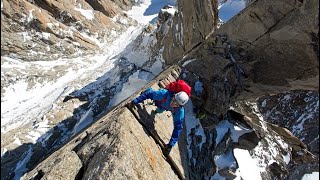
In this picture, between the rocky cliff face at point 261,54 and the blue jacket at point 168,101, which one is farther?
the rocky cliff face at point 261,54

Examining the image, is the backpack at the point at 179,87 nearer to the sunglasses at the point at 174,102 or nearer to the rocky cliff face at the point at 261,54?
the sunglasses at the point at 174,102

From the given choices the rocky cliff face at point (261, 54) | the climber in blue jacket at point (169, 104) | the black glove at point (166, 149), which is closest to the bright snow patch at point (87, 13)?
the rocky cliff face at point (261, 54)

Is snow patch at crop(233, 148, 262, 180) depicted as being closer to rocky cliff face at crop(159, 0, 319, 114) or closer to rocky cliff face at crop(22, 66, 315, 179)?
rocky cliff face at crop(22, 66, 315, 179)

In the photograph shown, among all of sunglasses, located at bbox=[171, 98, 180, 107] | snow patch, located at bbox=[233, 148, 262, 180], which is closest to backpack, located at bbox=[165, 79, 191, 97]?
sunglasses, located at bbox=[171, 98, 180, 107]

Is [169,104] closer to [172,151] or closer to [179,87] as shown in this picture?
[179,87]

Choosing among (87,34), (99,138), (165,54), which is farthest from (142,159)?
(87,34)

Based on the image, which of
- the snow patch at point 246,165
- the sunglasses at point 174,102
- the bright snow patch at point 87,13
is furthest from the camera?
the bright snow patch at point 87,13

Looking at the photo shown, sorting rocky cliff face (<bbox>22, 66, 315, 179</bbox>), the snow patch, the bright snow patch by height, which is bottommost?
the snow patch

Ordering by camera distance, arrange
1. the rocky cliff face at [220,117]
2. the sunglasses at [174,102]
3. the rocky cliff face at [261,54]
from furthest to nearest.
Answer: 1. the rocky cliff face at [261,54]
2. the sunglasses at [174,102]
3. the rocky cliff face at [220,117]

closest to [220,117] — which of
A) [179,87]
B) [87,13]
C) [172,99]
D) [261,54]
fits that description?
[261,54]

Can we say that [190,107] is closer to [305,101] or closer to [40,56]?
[305,101]

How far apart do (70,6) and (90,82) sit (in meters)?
20.7

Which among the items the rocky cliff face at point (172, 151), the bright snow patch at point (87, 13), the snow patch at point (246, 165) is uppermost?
the bright snow patch at point (87, 13)

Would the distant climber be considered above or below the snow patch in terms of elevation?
above
